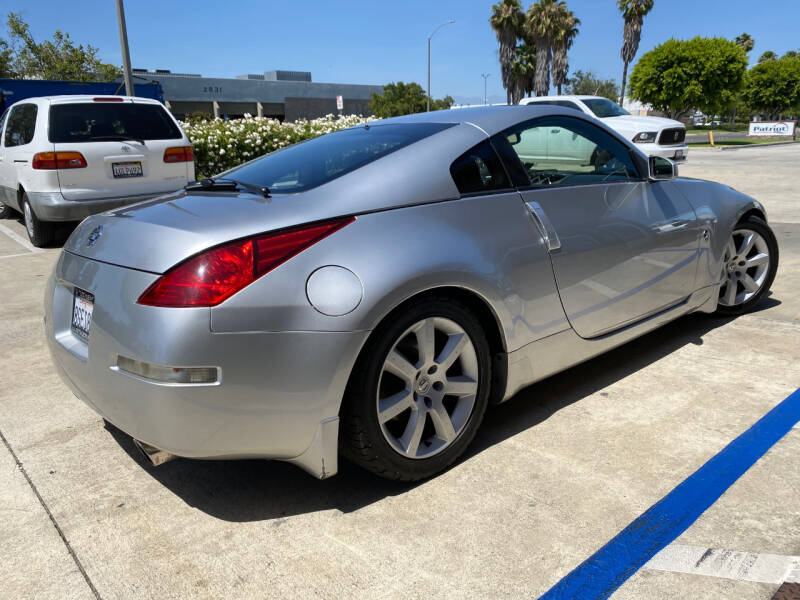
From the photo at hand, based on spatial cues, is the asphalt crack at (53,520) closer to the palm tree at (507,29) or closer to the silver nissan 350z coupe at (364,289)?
the silver nissan 350z coupe at (364,289)

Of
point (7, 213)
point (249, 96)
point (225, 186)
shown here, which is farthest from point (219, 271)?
point (249, 96)

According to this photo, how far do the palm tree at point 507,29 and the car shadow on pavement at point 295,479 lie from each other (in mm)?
52473

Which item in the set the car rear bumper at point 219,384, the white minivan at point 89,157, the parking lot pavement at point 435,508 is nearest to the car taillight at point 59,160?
the white minivan at point 89,157

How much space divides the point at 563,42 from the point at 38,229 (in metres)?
49.5

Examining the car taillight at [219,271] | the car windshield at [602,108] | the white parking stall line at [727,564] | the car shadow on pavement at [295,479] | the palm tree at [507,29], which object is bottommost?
the car shadow on pavement at [295,479]

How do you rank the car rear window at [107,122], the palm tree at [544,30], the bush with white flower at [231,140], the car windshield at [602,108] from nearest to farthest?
the car rear window at [107,122]
the bush with white flower at [231,140]
the car windshield at [602,108]
the palm tree at [544,30]

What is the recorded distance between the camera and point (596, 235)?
3240mm

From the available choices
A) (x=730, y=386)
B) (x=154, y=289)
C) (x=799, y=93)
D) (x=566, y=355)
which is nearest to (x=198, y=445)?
(x=154, y=289)

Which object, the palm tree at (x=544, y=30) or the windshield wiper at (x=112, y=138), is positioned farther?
the palm tree at (x=544, y=30)

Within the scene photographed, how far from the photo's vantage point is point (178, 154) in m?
8.28

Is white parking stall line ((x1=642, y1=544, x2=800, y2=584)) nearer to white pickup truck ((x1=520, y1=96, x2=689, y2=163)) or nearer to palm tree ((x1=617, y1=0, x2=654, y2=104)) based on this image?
white pickup truck ((x1=520, y1=96, x2=689, y2=163))

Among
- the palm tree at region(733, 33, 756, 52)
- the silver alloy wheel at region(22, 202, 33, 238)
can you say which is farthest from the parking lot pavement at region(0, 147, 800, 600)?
the palm tree at region(733, 33, 756, 52)

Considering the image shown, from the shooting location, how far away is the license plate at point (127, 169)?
25.6 ft

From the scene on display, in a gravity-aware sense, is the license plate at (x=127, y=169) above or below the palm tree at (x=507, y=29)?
below
